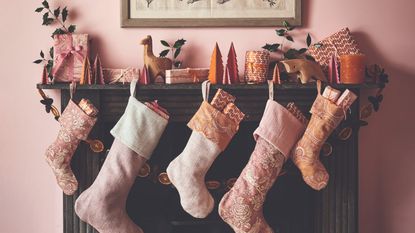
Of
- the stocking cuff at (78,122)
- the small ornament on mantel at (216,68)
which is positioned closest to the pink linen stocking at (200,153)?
the small ornament on mantel at (216,68)

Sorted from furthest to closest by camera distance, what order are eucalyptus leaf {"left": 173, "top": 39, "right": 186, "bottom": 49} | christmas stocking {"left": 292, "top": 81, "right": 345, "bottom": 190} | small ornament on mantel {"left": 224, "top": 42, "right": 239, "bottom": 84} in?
eucalyptus leaf {"left": 173, "top": 39, "right": 186, "bottom": 49}, small ornament on mantel {"left": 224, "top": 42, "right": 239, "bottom": 84}, christmas stocking {"left": 292, "top": 81, "right": 345, "bottom": 190}

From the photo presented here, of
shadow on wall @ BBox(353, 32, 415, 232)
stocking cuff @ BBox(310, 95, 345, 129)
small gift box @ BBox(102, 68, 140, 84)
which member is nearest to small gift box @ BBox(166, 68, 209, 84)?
small gift box @ BBox(102, 68, 140, 84)

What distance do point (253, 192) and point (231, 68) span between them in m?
0.45

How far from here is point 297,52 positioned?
70.7 inches

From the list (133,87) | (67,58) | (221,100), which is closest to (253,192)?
(221,100)

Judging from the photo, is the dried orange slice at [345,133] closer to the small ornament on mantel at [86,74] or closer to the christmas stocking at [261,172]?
the christmas stocking at [261,172]

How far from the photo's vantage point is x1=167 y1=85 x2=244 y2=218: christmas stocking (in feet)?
5.23

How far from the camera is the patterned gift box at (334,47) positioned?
176 cm

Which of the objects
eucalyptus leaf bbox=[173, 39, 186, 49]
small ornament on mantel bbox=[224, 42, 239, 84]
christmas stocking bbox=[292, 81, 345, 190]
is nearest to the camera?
christmas stocking bbox=[292, 81, 345, 190]

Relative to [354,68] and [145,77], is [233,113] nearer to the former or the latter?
[145,77]

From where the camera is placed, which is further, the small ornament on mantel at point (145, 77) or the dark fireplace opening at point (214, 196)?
the dark fireplace opening at point (214, 196)

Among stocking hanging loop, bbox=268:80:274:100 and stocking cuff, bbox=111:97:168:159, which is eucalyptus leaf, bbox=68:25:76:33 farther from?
stocking hanging loop, bbox=268:80:274:100

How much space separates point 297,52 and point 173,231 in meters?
0.86

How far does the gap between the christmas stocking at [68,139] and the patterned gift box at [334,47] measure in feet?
2.86
